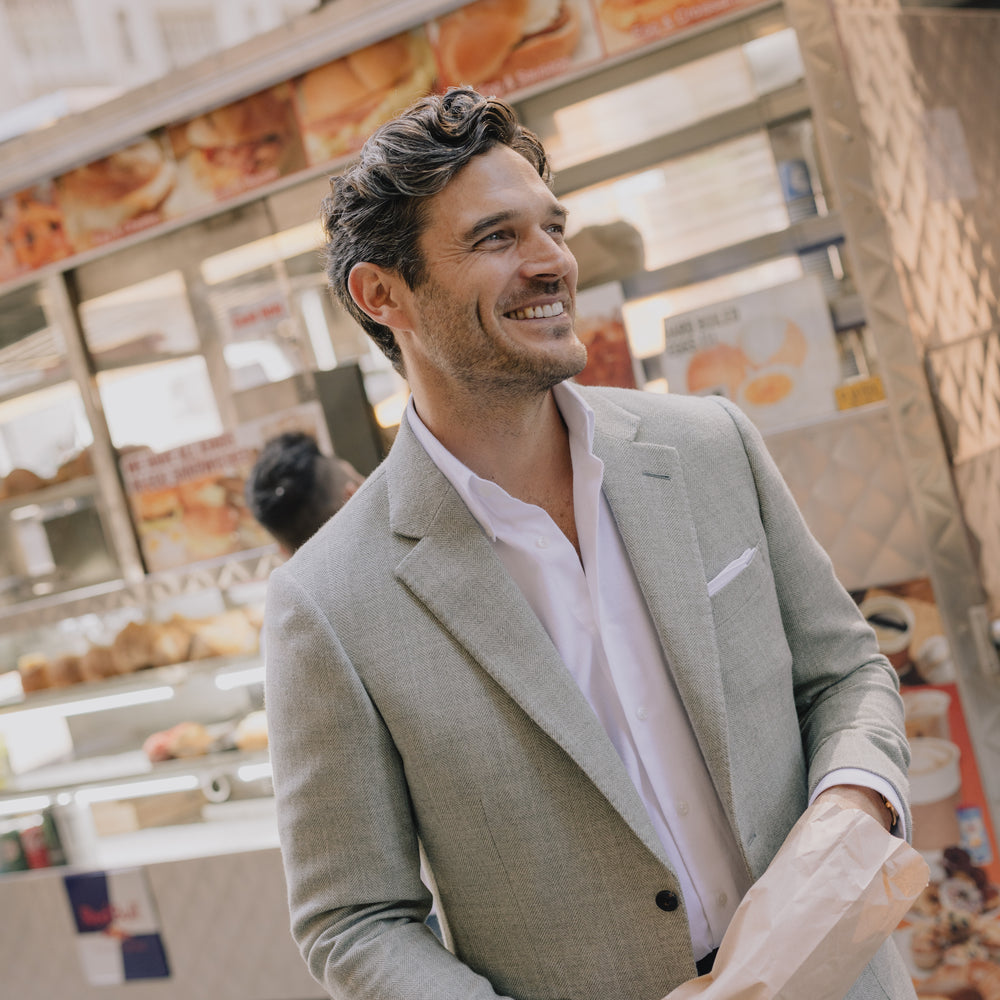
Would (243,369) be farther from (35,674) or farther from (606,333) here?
(35,674)

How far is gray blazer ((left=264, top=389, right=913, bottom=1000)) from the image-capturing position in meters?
Result: 1.24

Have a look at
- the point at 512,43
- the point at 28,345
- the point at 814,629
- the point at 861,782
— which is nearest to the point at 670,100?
the point at 512,43

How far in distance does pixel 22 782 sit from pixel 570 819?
11.0ft

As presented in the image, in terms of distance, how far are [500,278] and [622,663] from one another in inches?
21.3

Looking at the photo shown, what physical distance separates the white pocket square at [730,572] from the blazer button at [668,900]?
38 centimetres

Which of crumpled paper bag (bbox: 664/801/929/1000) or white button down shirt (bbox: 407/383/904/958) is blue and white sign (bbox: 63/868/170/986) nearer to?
white button down shirt (bbox: 407/383/904/958)

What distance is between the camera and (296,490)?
2967 mm

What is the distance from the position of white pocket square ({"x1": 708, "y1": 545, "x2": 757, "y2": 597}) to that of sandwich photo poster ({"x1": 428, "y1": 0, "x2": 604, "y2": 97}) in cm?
178

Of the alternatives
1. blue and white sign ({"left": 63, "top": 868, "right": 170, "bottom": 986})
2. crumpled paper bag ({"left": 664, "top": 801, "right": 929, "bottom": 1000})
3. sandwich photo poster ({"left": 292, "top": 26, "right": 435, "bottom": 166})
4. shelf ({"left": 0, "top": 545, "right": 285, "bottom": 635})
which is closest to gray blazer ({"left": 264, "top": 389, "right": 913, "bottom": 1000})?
crumpled paper bag ({"left": 664, "top": 801, "right": 929, "bottom": 1000})

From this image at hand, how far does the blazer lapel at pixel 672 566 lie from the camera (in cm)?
128

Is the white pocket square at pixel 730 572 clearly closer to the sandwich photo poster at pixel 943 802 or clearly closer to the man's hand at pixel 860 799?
the man's hand at pixel 860 799

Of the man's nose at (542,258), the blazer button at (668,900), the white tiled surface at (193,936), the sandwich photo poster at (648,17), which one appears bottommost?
the white tiled surface at (193,936)

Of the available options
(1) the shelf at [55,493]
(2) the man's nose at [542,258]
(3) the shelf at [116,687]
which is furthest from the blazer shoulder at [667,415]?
(1) the shelf at [55,493]

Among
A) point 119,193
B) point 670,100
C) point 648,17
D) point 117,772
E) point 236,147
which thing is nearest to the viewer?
point 648,17
